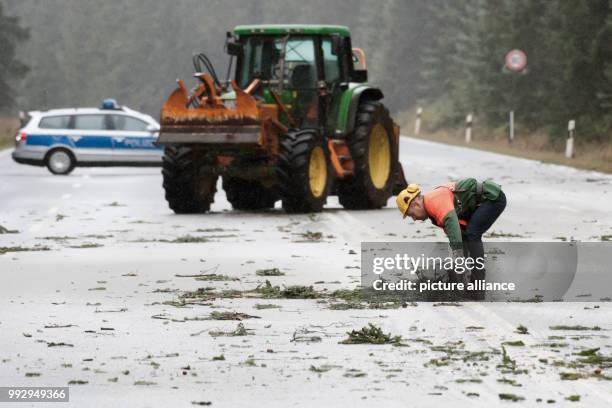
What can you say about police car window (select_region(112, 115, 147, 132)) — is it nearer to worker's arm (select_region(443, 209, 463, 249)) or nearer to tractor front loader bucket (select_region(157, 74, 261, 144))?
tractor front loader bucket (select_region(157, 74, 261, 144))

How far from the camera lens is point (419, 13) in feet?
315

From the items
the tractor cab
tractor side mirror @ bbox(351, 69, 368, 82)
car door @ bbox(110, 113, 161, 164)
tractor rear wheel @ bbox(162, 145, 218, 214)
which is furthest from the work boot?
car door @ bbox(110, 113, 161, 164)

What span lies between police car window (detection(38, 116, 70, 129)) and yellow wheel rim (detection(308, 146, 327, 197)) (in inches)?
573

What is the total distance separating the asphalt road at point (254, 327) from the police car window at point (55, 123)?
15044 millimetres

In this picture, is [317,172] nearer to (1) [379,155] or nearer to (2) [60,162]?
(1) [379,155]

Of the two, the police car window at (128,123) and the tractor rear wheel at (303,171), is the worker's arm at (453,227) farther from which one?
the police car window at (128,123)

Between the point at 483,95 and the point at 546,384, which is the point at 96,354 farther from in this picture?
the point at 483,95

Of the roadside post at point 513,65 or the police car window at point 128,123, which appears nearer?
the police car window at point 128,123

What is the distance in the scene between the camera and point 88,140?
37.1m

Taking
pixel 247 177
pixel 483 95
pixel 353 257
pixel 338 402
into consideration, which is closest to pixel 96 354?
pixel 338 402

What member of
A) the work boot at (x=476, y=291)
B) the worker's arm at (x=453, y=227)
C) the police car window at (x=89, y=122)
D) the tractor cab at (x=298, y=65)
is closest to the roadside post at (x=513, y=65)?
the police car window at (x=89, y=122)

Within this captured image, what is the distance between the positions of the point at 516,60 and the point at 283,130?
3124cm

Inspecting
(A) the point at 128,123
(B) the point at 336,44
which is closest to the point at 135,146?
(A) the point at 128,123

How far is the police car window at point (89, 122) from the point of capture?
37.2 meters
